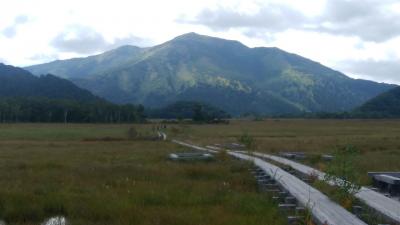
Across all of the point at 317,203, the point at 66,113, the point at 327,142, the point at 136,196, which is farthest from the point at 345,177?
the point at 66,113

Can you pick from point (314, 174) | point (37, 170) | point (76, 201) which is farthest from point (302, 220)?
point (37, 170)

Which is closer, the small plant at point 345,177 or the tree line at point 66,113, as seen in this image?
the small plant at point 345,177

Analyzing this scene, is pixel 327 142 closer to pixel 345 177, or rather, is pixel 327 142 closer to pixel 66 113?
pixel 345 177

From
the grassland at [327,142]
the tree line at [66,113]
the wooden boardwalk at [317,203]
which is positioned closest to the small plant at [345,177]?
the wooden boardwalk at [317,203]

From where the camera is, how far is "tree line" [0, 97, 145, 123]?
15238cm

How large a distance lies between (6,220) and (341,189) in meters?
8.40

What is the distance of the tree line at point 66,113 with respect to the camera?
15238 cm

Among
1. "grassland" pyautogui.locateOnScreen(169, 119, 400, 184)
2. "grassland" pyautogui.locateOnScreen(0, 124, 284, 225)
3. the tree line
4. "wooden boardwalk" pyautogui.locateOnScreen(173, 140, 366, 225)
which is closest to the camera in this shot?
"wooden boardwalk" pyautogui.locateOnScreen(173, 140, 366, 225)

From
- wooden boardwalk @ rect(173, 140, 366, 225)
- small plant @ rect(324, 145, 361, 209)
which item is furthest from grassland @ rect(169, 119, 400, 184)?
small plant @ rect(324, 145, 361, 209)

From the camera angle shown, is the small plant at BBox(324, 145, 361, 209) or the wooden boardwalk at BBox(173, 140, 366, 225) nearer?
the wooden boardwalk at BBox(173, 140, 366, 225)

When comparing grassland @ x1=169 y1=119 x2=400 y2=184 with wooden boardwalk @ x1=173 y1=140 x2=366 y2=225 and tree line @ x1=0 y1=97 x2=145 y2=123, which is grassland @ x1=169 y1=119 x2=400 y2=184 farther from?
tree line @ x1=0 y1=97 x2=145 y2=123

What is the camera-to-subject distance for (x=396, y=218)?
462 inches

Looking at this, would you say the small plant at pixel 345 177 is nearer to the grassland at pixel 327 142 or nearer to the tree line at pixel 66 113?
the grassland at pixel 327 142

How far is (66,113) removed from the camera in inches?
5945
